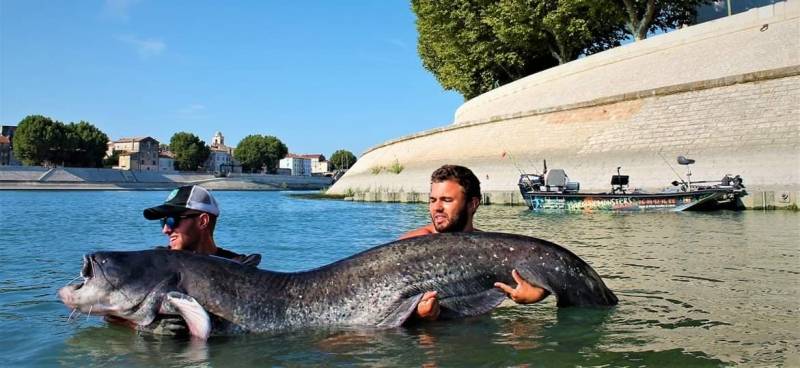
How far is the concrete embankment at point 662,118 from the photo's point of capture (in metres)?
25.0

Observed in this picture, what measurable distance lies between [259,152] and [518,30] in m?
112

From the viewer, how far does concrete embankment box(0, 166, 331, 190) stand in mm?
82625

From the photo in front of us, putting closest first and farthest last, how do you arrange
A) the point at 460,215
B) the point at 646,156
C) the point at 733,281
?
the point at 460,215, the point at 733,281, the point at 646,156

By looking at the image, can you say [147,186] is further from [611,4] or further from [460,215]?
[460,215]

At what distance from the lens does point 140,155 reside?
136m

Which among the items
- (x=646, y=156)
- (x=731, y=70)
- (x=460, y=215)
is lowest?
(x=460, y=215)

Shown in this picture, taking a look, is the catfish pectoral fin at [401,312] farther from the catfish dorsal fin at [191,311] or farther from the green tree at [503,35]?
the green tree at [503,35]

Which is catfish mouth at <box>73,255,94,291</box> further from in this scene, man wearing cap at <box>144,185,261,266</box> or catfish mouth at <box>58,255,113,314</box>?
man wearing cap at <box>144,185,261,266</box>

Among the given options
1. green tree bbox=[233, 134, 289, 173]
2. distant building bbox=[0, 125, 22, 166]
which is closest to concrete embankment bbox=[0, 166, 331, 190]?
green tree bbox=[233, 134, 289, 173]

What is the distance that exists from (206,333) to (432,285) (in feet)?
5.21

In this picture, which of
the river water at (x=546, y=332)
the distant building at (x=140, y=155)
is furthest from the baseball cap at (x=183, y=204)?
the distant building at (x=140, y=155)

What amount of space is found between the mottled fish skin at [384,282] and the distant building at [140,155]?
13600cm

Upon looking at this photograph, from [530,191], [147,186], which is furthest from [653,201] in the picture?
[147,186]

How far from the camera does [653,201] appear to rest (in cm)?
2314
